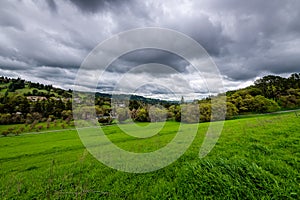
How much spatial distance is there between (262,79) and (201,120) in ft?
200

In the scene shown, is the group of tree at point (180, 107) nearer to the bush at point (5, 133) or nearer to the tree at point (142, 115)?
the tree at point (142, 115)

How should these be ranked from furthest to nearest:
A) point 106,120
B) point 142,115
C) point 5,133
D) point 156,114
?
point 106,120 → point 5,133 → point 156,114 → point 142,115

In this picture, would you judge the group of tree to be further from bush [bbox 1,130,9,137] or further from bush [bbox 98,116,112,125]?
bush [bbox 1,130,9,137]

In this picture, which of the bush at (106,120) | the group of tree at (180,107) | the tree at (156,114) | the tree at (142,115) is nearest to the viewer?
the tree at (142,115)

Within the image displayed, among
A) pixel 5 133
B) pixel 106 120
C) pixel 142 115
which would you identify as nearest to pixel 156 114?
pixel 142 115

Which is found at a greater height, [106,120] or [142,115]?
[142,115]

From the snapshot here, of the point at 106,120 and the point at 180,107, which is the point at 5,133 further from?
the point at 180,107

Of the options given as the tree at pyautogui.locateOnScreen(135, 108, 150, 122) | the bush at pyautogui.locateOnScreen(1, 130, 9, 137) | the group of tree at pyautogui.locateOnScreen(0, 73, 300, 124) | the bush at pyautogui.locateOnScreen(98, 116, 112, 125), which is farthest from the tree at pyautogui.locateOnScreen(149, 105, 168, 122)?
the bush at pyautogui.locateOnScreen(1, 130, 9, 137)

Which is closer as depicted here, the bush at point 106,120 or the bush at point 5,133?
the bush at point 5,133

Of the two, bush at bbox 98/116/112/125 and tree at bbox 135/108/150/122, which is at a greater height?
tree at bbox 135/108/150/122

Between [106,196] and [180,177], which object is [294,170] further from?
[106,196]

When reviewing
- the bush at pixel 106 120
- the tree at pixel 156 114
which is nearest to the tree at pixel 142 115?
the tree at pixel 156 114

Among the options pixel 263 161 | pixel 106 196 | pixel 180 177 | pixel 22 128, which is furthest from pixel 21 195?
pixel 22 128

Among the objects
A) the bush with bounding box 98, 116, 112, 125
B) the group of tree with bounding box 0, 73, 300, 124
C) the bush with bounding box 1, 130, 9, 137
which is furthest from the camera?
the bush with bounding box 98, 116, 112, 125
